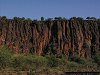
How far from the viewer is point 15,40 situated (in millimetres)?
91750

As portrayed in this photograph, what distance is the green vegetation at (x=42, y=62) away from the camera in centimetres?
7869

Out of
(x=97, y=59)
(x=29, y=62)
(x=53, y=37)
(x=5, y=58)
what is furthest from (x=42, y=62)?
(x=53, y=37)

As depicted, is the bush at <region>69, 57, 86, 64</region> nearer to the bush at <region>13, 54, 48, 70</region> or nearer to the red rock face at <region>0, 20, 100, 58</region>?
the red rock face at <region>0, 20, 100, 58</region>

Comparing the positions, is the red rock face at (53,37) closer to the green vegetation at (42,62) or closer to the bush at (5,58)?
the green vegetation at (42,62)

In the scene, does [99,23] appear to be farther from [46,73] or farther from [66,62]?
[46,73]

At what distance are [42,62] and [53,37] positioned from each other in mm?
13275

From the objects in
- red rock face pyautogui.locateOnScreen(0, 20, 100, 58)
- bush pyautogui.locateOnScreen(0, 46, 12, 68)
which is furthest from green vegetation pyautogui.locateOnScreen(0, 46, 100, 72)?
red rock face pyautogui.locateOnScreen(0, 20, 100, 58)

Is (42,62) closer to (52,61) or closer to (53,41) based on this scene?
(52,61)

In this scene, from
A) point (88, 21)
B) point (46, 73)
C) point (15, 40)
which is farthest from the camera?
point (88, 21)

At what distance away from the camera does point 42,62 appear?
276 feet

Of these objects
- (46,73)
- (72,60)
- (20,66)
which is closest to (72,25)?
(72,60)

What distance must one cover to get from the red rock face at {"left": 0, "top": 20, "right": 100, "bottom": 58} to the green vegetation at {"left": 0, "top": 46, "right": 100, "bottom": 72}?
321 cm

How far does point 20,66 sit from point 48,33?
19.2 metres

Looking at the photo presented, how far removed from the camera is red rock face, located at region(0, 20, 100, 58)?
9212cm
